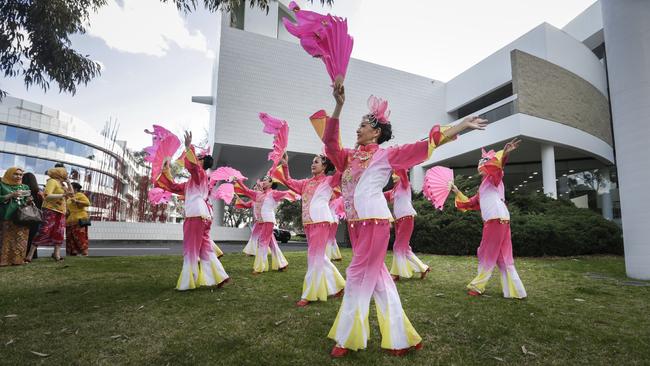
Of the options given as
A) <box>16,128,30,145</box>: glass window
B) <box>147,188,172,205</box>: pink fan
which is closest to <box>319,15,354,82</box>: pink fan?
<box>147,188,172,205</box>: pink fan

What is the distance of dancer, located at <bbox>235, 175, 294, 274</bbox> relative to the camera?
7.52 meters

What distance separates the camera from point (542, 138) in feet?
54.0

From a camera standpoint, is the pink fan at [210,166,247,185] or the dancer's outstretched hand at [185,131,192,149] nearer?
the dancer's outstretched hand at [185,131,192,149]

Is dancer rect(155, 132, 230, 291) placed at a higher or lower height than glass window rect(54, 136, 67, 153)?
lower

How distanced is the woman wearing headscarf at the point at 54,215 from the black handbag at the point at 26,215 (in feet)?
3.26

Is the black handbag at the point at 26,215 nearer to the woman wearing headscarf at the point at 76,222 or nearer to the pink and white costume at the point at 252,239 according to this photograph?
the woman wearing headscarf at the point at 76,222

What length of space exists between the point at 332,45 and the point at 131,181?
80.6ft

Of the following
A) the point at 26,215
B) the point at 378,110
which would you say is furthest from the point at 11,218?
the point at 378,110

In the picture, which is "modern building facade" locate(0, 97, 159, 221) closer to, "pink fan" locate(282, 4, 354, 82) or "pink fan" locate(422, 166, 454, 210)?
"pink fan" locate(422, 166, 454, 210)

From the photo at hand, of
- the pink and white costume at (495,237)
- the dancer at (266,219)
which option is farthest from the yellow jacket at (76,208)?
the pink and white costume at (495,237)

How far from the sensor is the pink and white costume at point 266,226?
296 inches

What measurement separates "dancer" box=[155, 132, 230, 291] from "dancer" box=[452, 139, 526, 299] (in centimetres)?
391

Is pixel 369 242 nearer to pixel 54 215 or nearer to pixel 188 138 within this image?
pixel 188 138

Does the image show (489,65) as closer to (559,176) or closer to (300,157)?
(559,176)
